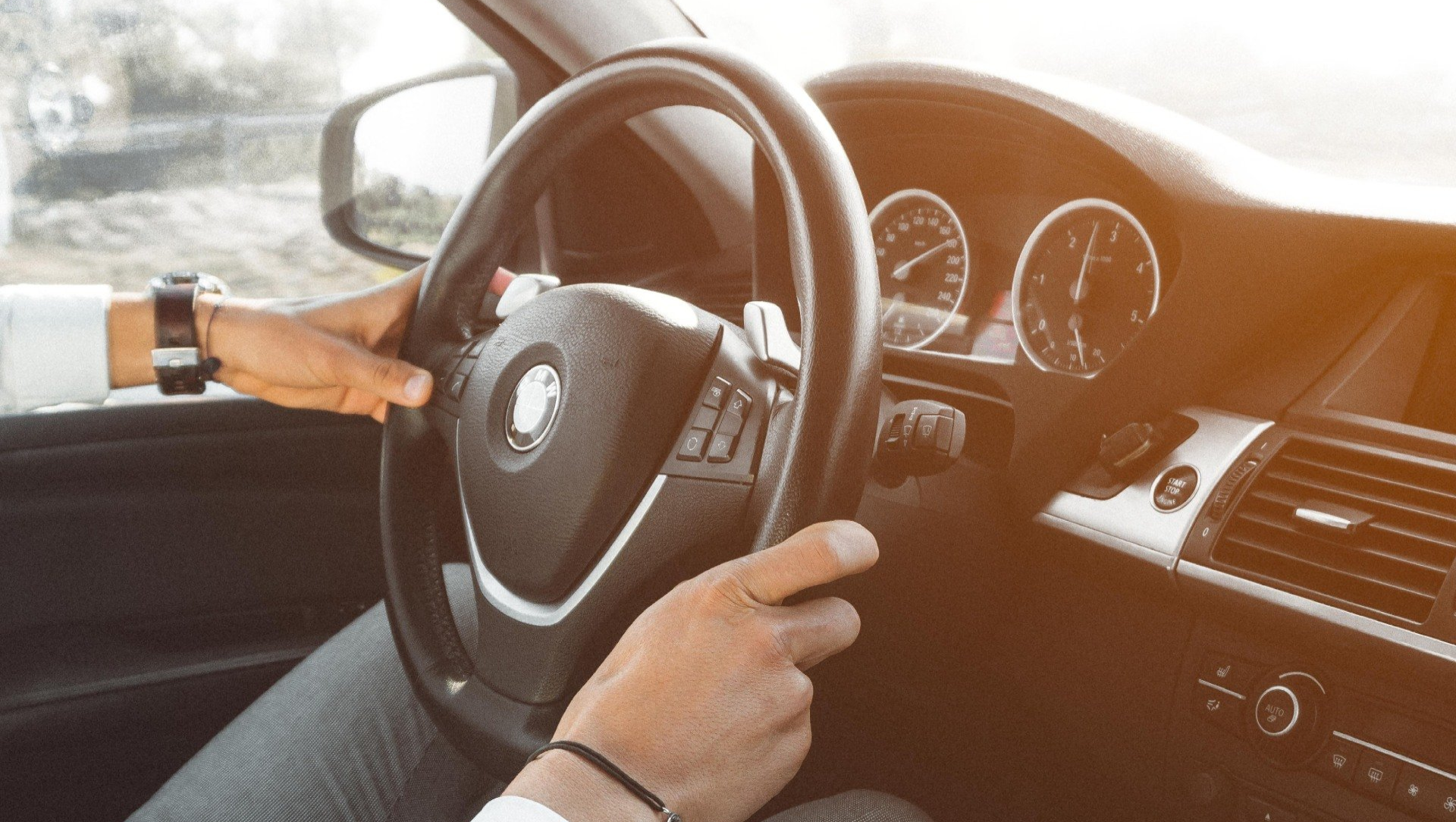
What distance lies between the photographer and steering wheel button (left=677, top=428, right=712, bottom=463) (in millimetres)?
951

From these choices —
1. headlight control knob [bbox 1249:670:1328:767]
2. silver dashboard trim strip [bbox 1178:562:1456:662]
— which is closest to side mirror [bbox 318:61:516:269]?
silver dashboard trim strip [bbox 1178:562:1456:662]

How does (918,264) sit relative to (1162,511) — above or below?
above

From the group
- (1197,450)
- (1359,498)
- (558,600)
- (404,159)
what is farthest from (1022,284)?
(404,159)

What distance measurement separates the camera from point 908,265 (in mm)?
1803

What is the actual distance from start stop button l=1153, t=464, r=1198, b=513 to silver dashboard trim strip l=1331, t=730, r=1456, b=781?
0.94 ft

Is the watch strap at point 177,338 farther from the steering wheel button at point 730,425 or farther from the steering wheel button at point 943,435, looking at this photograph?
the steering wheel button at point 943,435

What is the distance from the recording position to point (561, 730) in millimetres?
848

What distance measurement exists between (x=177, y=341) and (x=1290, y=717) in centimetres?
137

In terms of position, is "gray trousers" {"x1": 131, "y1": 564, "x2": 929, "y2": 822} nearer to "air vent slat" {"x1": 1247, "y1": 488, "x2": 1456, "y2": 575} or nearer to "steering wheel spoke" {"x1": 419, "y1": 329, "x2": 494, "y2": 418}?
"steering wheel spoke" {"x1": 419, "y1": 329, "x2": 494, "y2": 418}

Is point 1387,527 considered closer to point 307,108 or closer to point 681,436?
point 681,436

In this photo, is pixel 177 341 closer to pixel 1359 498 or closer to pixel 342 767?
pixel 342 767

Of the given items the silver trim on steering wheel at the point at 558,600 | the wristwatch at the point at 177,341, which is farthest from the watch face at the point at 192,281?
the silver trim on steering wheel at the point at 558,600

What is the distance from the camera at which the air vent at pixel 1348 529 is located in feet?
3.59

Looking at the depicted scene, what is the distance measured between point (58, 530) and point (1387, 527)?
1.85m
